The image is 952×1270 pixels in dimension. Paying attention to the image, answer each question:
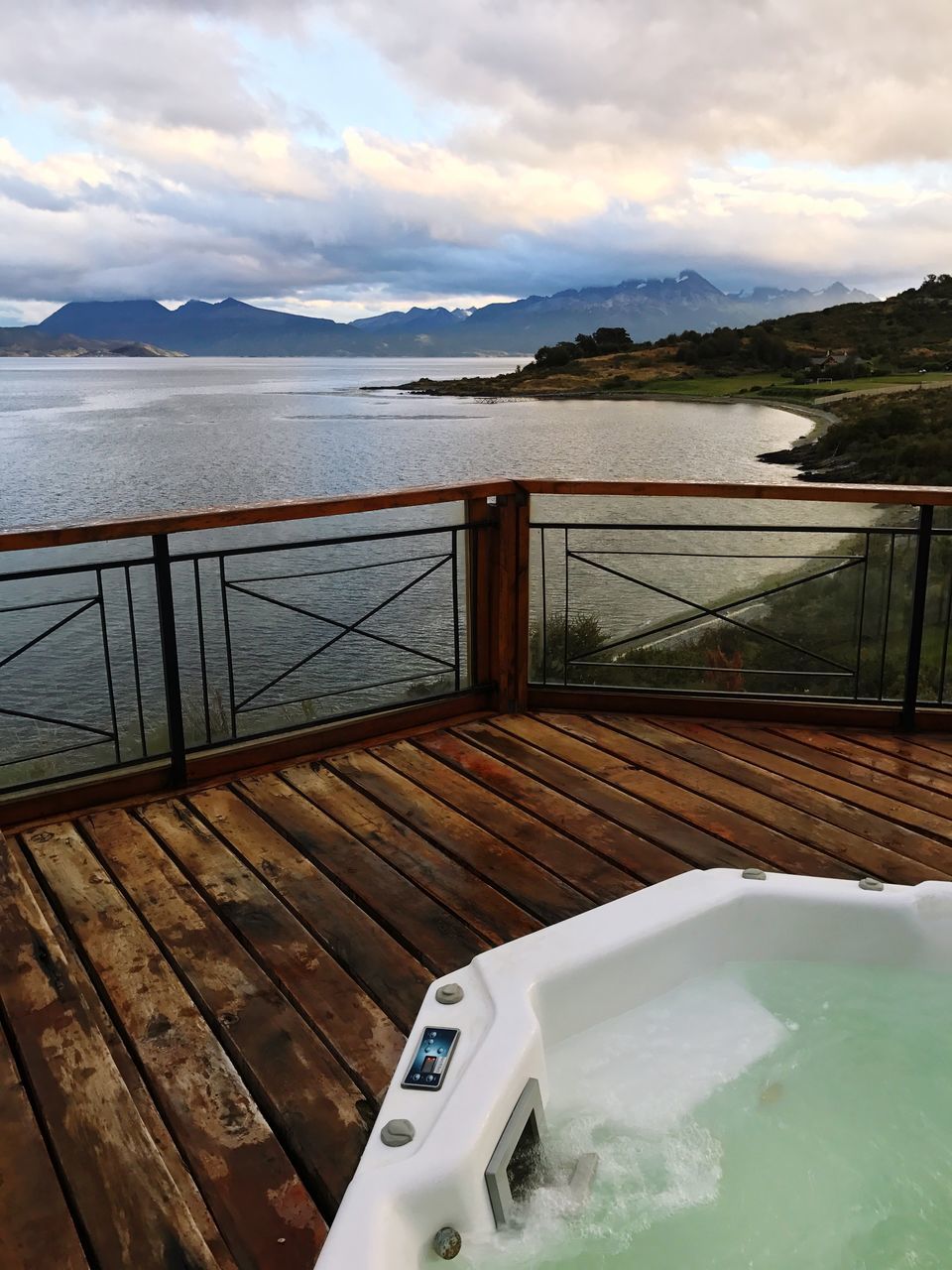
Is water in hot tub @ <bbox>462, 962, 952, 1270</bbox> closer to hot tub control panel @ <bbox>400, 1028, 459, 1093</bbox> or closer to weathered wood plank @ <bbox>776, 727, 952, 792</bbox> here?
hot tub control panel @ <bbox>400, 1028, 459, 1093</bbox>

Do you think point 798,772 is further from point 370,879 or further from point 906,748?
point 370,879

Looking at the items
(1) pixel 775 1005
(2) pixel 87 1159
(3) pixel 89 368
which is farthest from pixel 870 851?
(3) pixel 89 368

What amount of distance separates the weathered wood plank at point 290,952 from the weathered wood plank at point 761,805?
3.97 ft

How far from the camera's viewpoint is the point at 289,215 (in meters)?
23.4

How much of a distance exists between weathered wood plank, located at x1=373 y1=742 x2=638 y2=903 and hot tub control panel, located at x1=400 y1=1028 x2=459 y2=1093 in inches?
31.6

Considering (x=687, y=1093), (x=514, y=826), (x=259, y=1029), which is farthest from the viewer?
(x=514, y=826)

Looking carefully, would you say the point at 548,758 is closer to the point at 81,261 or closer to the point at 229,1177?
the point at 229,1177

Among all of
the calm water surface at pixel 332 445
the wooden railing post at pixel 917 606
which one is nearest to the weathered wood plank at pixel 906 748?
the wooden railing post at pixel 917 606

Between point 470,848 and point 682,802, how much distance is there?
66 centimetres

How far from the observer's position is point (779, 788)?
285 centimetres

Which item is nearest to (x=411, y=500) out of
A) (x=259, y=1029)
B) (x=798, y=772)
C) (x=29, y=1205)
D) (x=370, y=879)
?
(x=370, y=879)

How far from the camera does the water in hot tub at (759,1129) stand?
140 centimetres

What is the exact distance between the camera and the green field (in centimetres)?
1249

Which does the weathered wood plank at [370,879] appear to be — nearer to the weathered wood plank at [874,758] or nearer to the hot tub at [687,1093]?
the hot tub at [687,1093]
